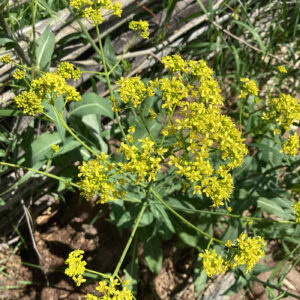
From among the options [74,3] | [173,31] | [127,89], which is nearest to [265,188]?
Result: [127,89]

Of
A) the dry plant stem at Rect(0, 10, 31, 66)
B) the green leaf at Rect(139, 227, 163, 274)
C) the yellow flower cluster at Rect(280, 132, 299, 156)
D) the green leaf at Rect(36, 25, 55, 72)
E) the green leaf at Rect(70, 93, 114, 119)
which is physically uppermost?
the dry plant stem at Rect(0, 10, 31, 66)

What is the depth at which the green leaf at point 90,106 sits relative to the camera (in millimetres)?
3004

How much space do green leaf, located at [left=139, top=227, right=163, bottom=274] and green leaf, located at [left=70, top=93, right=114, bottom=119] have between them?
4.26 ft

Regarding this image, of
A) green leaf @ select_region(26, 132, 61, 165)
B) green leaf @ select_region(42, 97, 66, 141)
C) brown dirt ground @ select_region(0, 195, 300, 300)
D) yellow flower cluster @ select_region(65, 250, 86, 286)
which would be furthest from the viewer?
brown dirt ground @ select_region(0, 195, 300, 300)

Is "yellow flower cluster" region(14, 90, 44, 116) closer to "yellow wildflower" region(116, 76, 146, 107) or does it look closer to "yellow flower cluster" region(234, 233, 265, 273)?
"yellow wildflower" region(116, 76, 146, 107)

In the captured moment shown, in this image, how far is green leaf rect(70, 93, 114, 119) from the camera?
300 cm

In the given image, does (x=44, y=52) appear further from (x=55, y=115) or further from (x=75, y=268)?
(x=75, y=268)

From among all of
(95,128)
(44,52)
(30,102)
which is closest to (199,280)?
(95,128)

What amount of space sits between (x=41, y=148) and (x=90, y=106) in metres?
0.60

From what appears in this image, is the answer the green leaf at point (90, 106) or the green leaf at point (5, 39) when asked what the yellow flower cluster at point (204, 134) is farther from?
the green leaf at point (5, 39)

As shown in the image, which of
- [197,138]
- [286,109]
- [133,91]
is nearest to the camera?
[197,138]

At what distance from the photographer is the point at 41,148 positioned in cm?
299

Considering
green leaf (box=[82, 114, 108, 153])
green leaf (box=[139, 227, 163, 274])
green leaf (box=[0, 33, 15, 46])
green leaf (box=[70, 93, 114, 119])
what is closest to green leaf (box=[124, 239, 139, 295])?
green leaf (box=[139, 227, 163, 274])

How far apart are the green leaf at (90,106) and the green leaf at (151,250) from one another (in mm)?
1299
